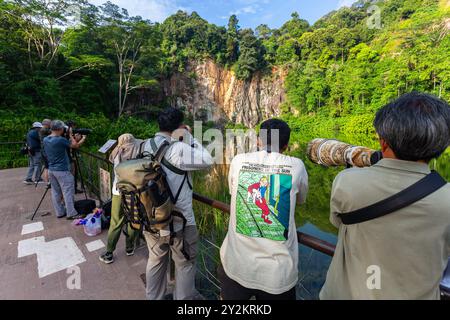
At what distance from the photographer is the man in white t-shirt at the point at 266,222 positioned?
1.04 meters

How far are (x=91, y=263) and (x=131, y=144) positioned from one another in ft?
4.33

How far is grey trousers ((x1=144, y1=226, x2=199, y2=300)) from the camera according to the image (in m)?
1.63

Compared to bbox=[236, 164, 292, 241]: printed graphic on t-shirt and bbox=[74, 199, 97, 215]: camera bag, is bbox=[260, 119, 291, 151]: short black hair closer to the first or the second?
bbox=[236, 164, 292, 241]: printed graphic on t-shirt

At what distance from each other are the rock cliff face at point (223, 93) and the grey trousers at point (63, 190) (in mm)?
23857

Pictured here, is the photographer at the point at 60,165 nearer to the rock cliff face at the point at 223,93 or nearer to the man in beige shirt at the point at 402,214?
the man in beige shirt at the point at 402,214

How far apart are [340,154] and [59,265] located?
2.73 metres

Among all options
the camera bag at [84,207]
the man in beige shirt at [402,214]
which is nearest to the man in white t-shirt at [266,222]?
the man in beige shirt at [402,214]

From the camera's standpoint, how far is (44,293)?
6.33 feet

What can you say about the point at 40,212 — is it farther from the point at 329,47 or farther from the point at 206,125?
the point at 329,47

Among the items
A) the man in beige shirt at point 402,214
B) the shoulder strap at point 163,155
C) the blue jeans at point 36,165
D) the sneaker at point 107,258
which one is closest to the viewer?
the man in beige shirt at point 402,214

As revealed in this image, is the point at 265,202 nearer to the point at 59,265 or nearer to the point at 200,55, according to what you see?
the point at 59,265

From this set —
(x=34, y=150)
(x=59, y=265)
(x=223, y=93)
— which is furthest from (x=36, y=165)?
(x=223, y=93)

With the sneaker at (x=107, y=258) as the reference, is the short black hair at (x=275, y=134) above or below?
above
